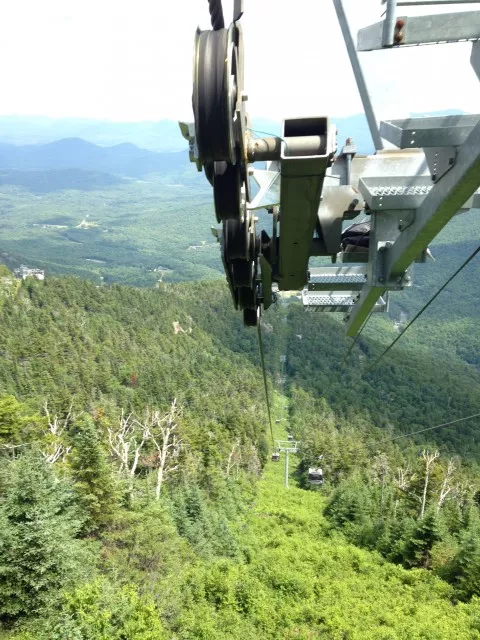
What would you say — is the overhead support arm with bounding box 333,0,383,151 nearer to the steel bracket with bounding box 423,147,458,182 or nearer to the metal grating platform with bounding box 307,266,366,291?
the steel bracket with bounding box 423,147,458,182

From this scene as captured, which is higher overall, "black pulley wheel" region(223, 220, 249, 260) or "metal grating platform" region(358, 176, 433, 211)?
"metal grating platform" region(358, 176, 433, 211)

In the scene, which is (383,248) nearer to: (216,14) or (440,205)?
(440,205)

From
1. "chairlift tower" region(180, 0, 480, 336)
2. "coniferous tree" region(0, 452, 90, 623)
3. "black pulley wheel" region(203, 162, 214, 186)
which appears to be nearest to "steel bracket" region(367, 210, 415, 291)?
"chairlift tower" region(180, 0, 480, 336)

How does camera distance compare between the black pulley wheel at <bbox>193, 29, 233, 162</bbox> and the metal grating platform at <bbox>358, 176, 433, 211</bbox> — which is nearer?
the black pulley wheel at <bbox>193, 29, 233, 162</bbox>

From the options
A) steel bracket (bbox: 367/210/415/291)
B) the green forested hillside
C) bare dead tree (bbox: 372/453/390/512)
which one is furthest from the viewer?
bare dead tree (bbox: 372/453/390/512)

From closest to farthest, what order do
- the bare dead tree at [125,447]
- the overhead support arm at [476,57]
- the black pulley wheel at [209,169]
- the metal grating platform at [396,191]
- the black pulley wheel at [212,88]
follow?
the black pulley wheel at [212,88] < the overhead support arm at [476,57] < the black pulley wheel at [209,169] < the metal grating platform at [396,191] < the bare dead tree at [125,447]

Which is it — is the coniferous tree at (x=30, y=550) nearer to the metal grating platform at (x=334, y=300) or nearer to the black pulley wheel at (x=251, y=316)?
the black pulley wheel at (x=251, y=316)

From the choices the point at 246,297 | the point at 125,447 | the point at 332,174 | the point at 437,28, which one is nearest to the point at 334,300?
the point at 246,297

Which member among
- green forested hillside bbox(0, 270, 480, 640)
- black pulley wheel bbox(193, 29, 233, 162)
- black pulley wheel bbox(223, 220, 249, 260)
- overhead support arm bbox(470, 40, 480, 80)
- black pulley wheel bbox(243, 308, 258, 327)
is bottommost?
green forested hillside bbox(0, 270, 480, 640)

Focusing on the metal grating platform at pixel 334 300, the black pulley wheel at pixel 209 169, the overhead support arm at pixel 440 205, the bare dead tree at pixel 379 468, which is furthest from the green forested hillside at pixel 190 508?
the black pulley wheel at pixel 209 169
